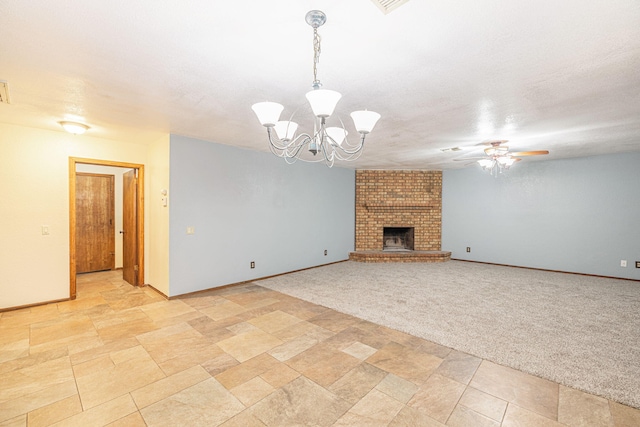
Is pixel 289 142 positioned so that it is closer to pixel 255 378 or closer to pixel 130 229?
pixel 255 378

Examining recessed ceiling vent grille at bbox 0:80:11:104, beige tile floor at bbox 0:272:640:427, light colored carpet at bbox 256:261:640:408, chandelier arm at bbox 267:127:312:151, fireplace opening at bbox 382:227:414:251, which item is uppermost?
recessed ceiling vent grille at bbox 0:80:11:104

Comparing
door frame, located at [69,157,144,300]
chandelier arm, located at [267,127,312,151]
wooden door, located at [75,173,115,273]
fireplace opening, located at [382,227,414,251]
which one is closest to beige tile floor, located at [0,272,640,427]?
door frame, located at [69,157,144,300]

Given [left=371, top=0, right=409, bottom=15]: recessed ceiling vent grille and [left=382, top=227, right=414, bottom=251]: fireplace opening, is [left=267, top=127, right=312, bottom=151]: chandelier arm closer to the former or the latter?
[left=371, top=0, right=409, bottom=15]: recessed ceiling vent grille

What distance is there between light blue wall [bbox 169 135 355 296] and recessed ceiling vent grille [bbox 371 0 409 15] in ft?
11.4

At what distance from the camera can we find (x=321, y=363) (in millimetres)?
2383

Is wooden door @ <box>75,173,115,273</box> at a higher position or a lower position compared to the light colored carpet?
higher

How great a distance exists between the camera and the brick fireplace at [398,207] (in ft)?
23.7

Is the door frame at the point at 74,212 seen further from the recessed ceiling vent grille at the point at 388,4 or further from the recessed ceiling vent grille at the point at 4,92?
the recessed ceiling vent grille at the point at 388,4

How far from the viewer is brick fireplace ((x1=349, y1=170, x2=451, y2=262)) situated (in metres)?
7.23

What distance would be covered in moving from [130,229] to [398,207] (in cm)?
577

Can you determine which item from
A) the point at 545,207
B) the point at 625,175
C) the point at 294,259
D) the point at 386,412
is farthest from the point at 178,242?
the point at 625,175

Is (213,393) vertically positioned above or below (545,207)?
below

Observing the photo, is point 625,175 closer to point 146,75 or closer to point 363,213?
point 363,213

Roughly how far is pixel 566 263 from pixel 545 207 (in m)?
1.17
